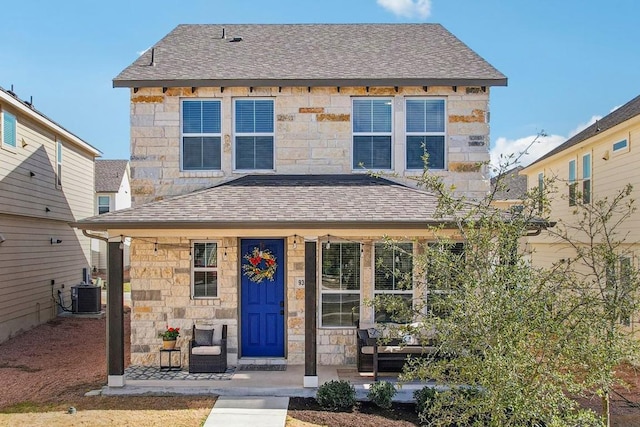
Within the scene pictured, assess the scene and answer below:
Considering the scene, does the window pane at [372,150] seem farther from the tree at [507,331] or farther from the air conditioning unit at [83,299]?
the air conditioning unit at [83,299]

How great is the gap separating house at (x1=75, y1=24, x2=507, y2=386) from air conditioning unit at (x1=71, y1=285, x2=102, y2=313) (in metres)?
6.69

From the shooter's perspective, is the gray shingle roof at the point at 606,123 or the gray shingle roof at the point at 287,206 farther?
the gray shingle roof at the point at 606,123

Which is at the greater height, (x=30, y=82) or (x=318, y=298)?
(x=30, y=82)

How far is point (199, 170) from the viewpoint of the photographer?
10062 millimetres

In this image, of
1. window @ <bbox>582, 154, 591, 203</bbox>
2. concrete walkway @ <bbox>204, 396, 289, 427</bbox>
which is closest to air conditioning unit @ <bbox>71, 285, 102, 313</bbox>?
concrete walkway @ <bbox>204, 396, 289, 427</bbox>

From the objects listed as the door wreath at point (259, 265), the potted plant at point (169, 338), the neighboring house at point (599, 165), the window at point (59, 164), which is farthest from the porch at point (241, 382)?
the window at point (59, 164)

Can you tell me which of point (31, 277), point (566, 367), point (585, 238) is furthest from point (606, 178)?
point (31, 277)

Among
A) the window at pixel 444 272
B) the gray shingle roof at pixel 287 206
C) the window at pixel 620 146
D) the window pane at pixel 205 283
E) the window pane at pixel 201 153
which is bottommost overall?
the window pane at pixel 205 283

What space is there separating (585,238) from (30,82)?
56.7 ft

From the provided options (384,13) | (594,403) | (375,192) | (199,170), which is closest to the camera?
(594,403)

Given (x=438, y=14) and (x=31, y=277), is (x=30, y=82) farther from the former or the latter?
(x=438, y=14)

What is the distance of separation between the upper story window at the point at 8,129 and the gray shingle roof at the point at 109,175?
14696mm

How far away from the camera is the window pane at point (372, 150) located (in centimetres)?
1014

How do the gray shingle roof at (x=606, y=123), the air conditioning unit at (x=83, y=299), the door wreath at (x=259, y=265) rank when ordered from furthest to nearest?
the air conditioning unit at (x=83, y=299) < the gray shingle roof at (x=606, y=123) < the door wreath at (x=259, y=265)
